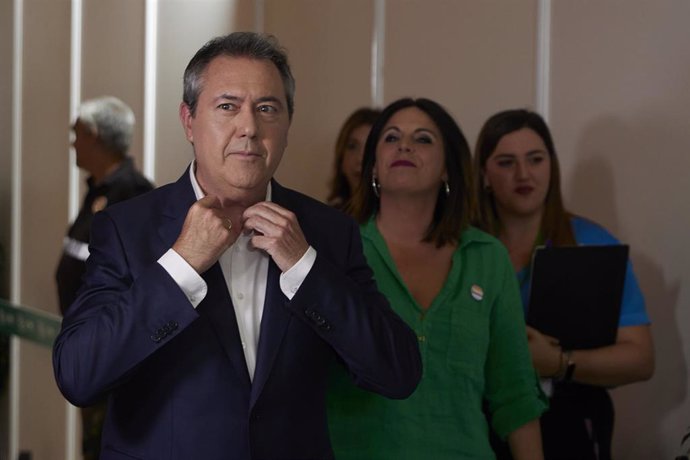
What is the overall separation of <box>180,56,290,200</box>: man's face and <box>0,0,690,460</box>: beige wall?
238 cm

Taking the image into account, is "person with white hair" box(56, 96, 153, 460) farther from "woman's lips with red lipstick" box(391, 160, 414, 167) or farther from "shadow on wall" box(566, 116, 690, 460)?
"shadow on wall" box(566, 116, 690, 460)

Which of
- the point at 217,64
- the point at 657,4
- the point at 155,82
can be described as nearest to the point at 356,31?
the point at 155,82

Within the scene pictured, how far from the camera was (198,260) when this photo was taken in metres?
1.80

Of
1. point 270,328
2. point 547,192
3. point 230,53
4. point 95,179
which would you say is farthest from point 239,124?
point 95,179

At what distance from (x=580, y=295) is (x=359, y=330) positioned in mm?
1558

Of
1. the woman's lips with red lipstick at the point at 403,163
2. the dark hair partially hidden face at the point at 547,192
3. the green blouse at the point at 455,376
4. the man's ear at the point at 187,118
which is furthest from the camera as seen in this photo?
the dark hair partially hidden face at the point at 547,192

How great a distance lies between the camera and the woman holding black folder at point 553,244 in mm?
3258

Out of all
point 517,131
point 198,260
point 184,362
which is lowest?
point 184,362

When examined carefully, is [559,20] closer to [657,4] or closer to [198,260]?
[657,4]

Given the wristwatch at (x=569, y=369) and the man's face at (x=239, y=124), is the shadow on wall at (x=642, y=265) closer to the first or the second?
the wristwatch at (x=569, y=369)

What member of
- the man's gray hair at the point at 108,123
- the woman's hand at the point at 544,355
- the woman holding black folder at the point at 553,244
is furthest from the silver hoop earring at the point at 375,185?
the man's gray hair at the point at 108,123

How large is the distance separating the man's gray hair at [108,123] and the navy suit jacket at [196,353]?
2.59m

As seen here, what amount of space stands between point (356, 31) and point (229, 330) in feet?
11.4

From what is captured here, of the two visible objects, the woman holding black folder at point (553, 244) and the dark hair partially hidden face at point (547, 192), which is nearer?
the woman holding black folder at point (553, 244)
